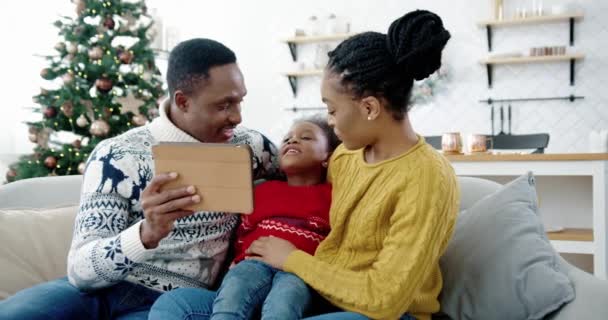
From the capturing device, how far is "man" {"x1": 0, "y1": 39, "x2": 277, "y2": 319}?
141 cm

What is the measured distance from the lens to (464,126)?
17.2ft

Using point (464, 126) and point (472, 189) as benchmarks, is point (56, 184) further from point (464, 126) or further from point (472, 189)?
point (464, 126)

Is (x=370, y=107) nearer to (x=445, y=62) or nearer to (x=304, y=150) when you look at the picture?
(x=304, y=150)

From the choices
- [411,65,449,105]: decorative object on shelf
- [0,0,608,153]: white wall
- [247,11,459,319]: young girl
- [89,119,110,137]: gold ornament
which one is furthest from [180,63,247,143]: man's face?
[411,65,449,105]: decorative object on shelf

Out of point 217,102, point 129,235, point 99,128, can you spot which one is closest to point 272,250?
point 129,235

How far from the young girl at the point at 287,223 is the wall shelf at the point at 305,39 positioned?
385cm

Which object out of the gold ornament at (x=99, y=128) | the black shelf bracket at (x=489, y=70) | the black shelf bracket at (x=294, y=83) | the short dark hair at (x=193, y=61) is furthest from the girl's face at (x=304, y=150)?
the black shelf bracket at (x=294, y=83)

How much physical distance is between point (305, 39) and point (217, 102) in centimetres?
412

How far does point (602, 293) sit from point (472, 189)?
639mm

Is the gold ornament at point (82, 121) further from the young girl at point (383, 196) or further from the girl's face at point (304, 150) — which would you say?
the young girl at point (383, 196)

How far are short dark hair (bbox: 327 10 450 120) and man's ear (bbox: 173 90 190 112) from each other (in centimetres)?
50

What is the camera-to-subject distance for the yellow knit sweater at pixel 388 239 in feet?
3.97

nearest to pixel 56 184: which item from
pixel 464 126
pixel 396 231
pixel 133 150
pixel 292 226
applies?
pixel 133 150

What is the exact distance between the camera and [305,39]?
5.63 metres
